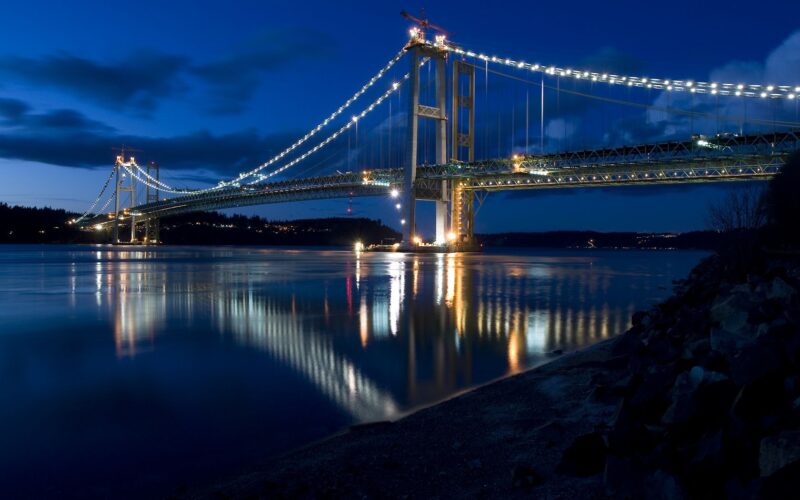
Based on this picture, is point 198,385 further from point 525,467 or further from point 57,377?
point 525,467

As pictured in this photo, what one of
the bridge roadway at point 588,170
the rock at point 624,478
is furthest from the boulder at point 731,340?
the bridge roadway at point 588,170

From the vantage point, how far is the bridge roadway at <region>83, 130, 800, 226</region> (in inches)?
1330

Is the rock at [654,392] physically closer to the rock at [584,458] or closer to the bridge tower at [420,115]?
the rock at [584,458]

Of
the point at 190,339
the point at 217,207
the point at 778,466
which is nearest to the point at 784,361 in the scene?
the point at 778,466

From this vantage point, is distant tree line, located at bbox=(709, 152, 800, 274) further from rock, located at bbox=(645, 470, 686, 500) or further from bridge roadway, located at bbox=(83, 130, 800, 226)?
bridge roadway, located at bbox=(83, 130, 800, 226)

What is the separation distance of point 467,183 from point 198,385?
137 feet

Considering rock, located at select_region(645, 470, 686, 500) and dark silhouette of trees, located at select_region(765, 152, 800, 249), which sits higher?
dark silhouette of trees, located at select_region(765, 152, 800, 249)

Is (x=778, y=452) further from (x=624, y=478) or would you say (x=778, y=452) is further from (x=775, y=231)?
(x=775, y=231)

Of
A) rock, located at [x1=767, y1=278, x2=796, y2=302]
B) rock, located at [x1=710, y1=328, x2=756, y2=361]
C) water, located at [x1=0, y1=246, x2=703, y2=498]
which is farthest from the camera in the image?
rock, located at [x1=767, y1=278, x2=796, y2=302]

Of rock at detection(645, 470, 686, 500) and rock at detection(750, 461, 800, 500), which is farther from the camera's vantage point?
rock at detection(645, 470, 686, 500)

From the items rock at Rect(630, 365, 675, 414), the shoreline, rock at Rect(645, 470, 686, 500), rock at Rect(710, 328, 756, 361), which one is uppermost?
rock at Rect(710, 328, 756, 361)

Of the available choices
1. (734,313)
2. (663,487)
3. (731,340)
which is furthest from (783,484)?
(734,313)

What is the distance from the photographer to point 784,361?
2670 millimetres

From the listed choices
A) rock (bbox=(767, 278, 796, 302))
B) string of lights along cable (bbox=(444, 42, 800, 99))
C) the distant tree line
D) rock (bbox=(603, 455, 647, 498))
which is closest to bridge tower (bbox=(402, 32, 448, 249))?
string of lights along cable (bbox=(444, 42, 800, 99))
